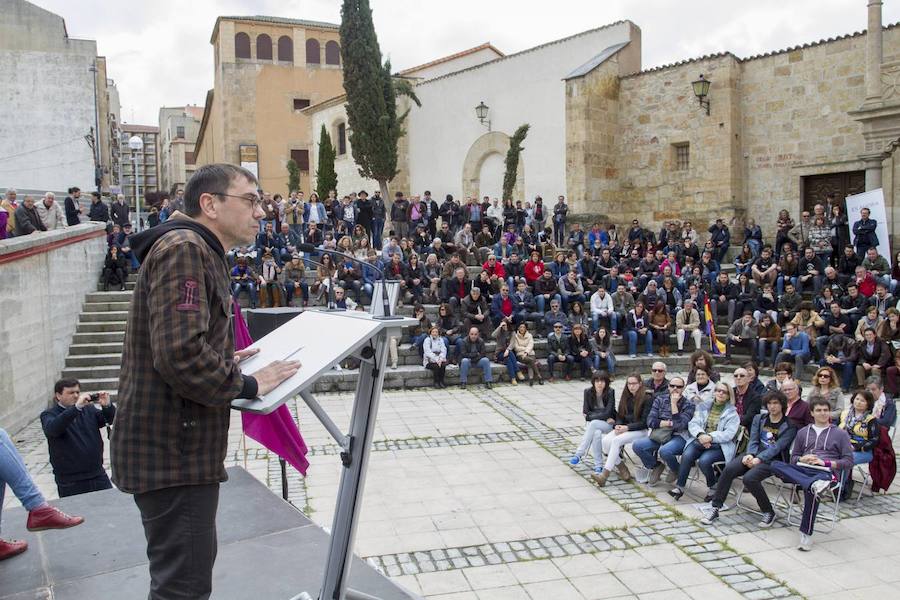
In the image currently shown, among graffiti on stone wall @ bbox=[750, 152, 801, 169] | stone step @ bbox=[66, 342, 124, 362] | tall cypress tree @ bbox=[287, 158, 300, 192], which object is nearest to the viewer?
stone step @ bbox=[66, 342, 124, 362]

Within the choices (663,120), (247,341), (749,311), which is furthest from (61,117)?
(247,341)

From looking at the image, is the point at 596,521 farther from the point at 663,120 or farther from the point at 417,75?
the point at 417,75

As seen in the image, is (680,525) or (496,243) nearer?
(680,525)

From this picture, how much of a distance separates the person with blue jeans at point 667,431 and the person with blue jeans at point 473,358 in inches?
211

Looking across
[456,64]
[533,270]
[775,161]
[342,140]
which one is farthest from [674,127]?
[342,140]

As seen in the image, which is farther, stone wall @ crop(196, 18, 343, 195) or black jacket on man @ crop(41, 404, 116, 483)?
stone wall @ crop(196, 18, 343, 195)

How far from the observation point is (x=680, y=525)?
596 cm

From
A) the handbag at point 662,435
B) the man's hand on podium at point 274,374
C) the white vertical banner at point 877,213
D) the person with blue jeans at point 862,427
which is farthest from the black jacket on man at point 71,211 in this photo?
the white vertical banner at point 877,213

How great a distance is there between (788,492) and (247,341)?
17.3 ft

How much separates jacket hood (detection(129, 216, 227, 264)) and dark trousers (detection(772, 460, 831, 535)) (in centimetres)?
496

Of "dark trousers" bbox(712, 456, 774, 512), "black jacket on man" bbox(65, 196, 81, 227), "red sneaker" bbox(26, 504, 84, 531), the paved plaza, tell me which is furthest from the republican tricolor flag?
"black jacket on man" bbox(65, 196, 81, 227)

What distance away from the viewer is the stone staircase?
37.2 ft

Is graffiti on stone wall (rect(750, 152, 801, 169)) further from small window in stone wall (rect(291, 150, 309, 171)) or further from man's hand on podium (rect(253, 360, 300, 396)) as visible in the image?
small window in stone wall (rect(291, 150, 309, 171))

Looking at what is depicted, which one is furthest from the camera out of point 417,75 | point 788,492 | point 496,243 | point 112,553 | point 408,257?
point 417,75
